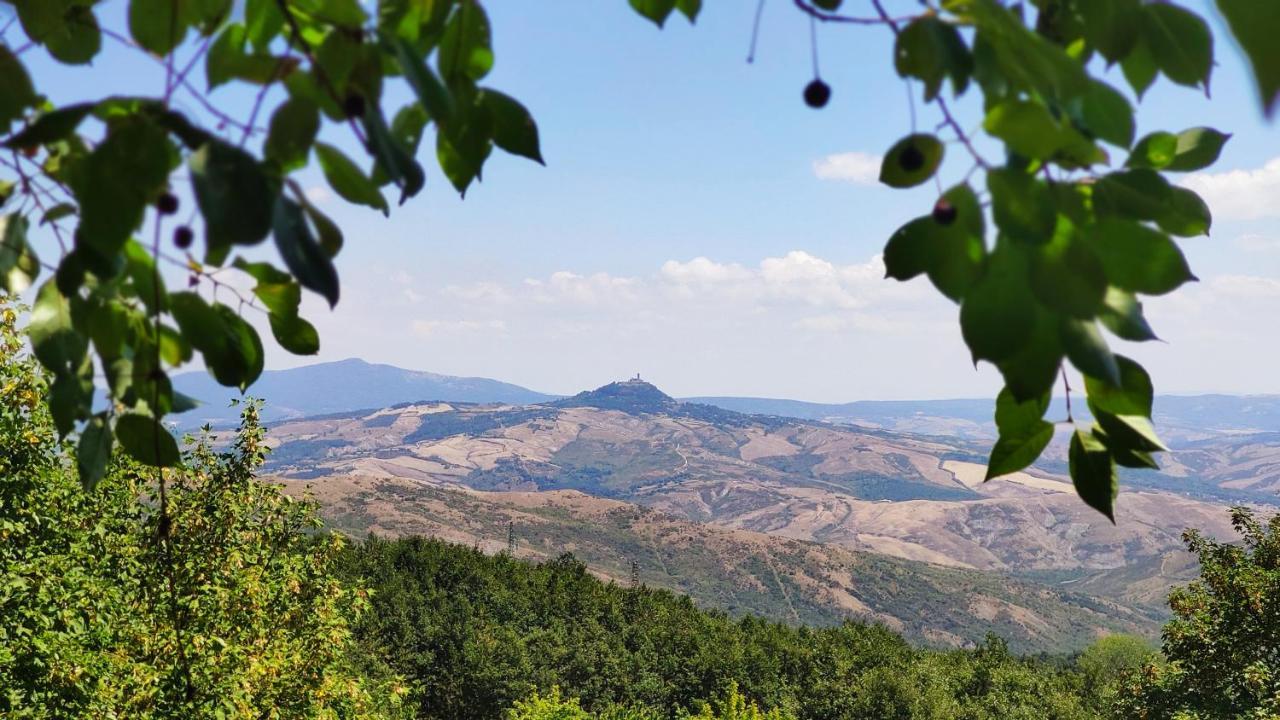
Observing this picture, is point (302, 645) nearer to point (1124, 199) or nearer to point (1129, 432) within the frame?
point (1129, 432)

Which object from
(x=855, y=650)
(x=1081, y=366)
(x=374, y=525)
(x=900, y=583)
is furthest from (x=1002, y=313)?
(x=900, y=583)

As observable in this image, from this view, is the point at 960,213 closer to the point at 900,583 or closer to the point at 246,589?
the point at 246,589

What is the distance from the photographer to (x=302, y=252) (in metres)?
0.69

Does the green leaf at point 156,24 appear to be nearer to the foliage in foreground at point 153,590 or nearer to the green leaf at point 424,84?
the green leaf at point 424,84

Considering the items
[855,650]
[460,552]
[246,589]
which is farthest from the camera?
[460,552]

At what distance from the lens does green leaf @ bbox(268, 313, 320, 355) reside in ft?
4.45

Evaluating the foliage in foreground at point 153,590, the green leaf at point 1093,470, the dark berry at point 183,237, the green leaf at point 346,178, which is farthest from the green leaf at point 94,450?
the foliage in foreground at point 153,590

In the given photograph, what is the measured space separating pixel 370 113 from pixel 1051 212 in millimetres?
593

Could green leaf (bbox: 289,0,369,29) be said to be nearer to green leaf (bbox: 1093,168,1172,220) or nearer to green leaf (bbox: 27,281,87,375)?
green leaf (bbox: 27,281,87,375)

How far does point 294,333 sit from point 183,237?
455 mm

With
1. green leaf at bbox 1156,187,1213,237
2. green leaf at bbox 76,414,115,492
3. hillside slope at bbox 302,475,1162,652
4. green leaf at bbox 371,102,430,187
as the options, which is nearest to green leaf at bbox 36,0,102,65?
green leaf at bbox 371,102,430,187

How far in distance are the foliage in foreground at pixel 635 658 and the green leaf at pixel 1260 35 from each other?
141 ft

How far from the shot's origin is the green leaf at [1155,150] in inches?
38.0

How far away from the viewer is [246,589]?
11.5 metres
